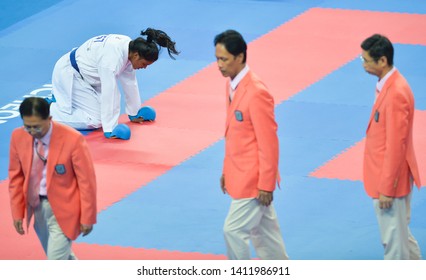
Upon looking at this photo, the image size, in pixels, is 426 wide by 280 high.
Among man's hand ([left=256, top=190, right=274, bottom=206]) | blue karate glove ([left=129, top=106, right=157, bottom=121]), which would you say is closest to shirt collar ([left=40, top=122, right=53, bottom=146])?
man's hand ([left=256, top=190, right=274, bottom=206])

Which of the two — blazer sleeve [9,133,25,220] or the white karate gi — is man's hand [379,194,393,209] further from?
the white karate gi

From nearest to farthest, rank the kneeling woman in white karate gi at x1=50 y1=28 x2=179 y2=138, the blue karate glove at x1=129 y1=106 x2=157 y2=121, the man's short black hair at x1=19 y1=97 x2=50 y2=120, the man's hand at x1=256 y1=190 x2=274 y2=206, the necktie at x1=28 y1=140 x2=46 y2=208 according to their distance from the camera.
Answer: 1. the man's short black hair at x1=19 y1=97 x2=50 y2=120
2. the necktie at x1=28 y1=140 x2=46 y2=208
3. the man's hand at x1=256 y1=190 x2=274 y2=206
4. the kneeling woman in white karate gi at x1=50 y1=28 x2=179 y2=138
5. the blue karate glove at x1=129 y1=106 x2=157 y2=121

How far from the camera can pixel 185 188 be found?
11.1m

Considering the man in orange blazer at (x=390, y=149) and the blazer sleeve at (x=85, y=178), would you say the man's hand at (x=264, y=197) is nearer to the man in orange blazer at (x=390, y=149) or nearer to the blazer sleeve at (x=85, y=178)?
the man in orange blazer at (x=390, y=149)

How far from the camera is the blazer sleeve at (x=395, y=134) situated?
26.1 ft

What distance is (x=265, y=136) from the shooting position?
794cm

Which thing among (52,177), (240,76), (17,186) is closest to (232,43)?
(240,76)

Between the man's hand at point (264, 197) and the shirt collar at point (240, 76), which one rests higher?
the shirt collar at point (240, 76)

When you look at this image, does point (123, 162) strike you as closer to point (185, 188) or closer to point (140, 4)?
point (185, 188)

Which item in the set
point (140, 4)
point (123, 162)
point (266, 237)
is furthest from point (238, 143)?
point (140, 4)

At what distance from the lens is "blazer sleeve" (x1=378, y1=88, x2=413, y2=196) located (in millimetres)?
7941

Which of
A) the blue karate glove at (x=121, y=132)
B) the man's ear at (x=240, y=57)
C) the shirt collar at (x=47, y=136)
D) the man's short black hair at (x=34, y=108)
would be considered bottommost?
the shirt collar at (x=47, y=136)

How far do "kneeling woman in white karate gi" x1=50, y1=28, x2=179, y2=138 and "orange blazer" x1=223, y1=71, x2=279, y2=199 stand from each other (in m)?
4.38

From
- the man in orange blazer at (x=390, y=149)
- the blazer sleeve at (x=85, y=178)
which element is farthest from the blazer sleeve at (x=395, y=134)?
the blazer sleeve at (x=85, y=178)
